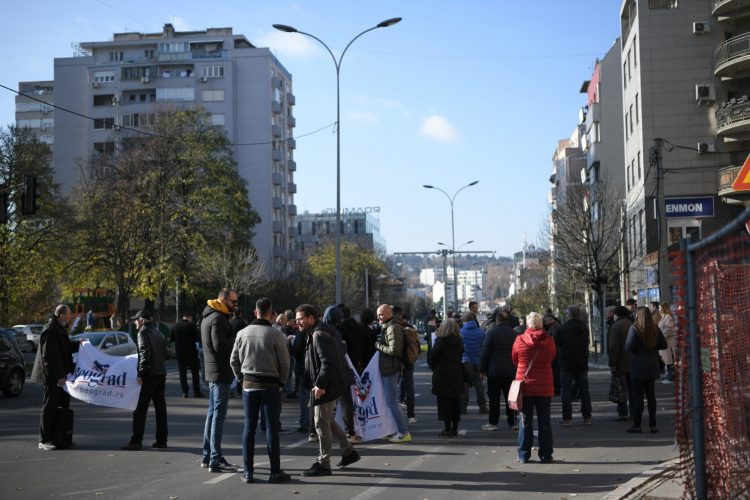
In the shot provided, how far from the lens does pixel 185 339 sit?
21.4m

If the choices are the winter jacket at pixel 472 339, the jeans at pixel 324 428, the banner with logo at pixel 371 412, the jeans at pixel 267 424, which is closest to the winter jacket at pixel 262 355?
the jeans at pixel 267 424

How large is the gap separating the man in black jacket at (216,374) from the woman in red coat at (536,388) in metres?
3.47

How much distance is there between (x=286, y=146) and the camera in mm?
99250

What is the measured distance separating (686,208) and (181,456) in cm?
1886

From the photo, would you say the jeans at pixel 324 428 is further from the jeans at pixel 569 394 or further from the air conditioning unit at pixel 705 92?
the air conditioning unit at pixel 705 92

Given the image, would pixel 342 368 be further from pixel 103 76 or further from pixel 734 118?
pixel 103 76

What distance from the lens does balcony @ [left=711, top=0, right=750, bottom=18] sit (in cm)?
4297

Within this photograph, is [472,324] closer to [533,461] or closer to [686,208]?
[533,461]

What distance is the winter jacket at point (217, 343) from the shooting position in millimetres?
10992

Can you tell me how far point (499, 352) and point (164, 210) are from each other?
124 ft

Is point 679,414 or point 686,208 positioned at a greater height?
point 686,208

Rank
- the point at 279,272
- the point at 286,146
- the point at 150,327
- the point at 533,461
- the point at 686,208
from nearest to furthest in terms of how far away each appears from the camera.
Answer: the point at 533,461 → the point at 150,327 → the point at 686,208 → the point at 279,272 → the point at 286,146

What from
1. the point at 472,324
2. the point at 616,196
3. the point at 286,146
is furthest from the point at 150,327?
the point at 286,146

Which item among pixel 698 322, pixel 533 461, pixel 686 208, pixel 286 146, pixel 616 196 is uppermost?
pixel 286 146
